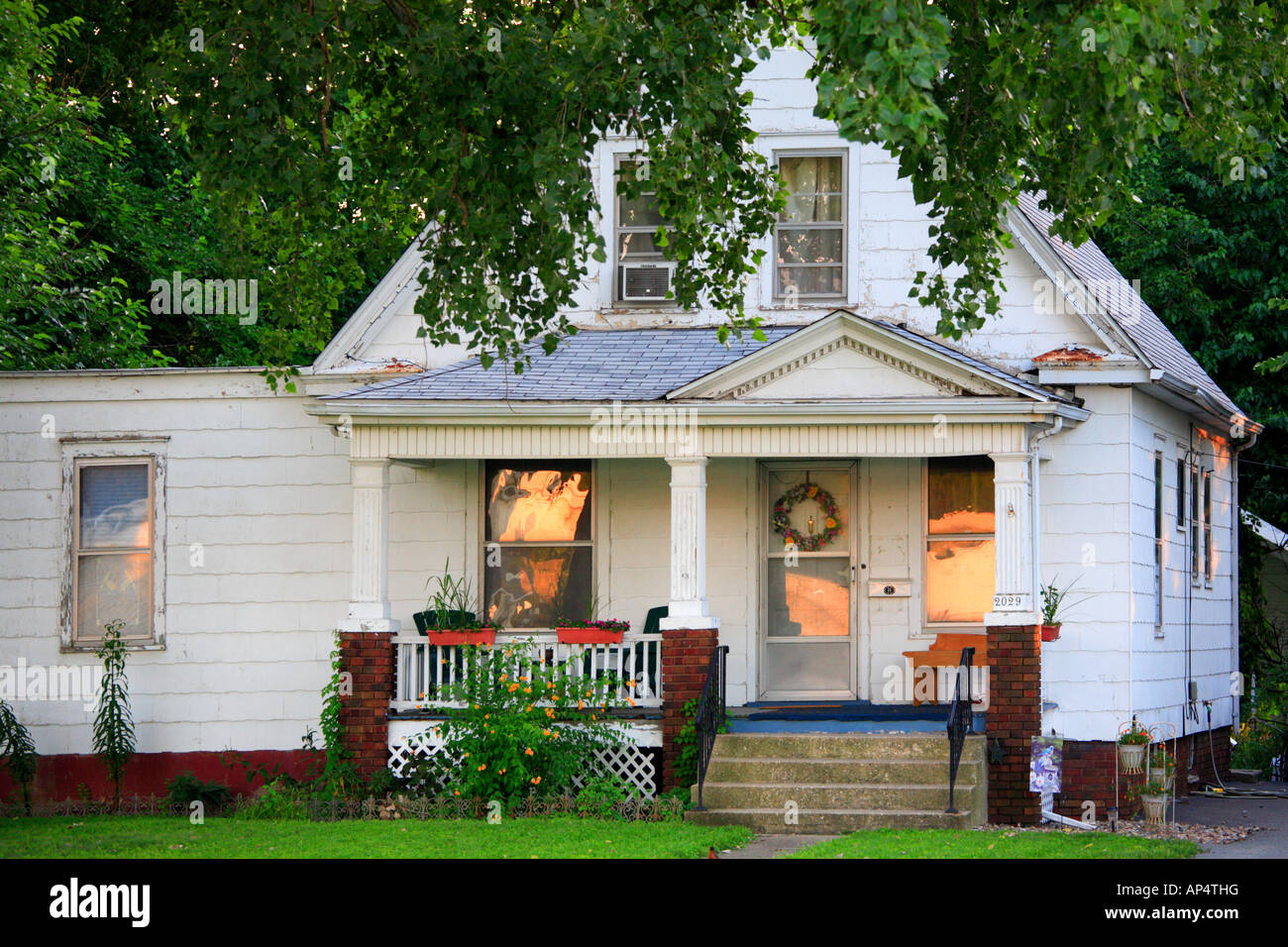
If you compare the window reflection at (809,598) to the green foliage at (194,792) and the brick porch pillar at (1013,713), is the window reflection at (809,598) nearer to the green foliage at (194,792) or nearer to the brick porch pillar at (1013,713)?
the brick porch pillar at (1013,713)

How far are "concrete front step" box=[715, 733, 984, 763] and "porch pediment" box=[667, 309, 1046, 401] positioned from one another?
281cm

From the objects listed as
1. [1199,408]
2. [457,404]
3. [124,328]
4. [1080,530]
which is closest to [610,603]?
[457,404]

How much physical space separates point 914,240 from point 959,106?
18.8 ft

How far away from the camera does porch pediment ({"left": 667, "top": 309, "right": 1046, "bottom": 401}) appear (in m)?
13.3

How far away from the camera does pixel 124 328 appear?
20406mm

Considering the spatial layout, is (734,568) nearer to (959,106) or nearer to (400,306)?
(400,306)

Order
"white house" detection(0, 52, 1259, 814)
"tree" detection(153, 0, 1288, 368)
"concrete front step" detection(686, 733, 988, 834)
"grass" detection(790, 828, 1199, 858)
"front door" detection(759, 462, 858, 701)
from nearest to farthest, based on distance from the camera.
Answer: "tree" detection(153, 0, 1288, 368), "grass" detection(790, 828, 1199, 858), "concrete front step" detection(686, 733, 988, 834), "white house" detection(0, 52, 1259, 814), "front door" detection(759, 462, 858, 701)

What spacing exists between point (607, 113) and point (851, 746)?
5.73 meters

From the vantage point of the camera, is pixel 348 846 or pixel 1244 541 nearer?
pixel 348 846

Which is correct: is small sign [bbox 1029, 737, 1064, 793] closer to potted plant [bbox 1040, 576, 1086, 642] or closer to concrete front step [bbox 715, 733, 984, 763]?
concrete front step [bbox 715, 733, 984, 763]

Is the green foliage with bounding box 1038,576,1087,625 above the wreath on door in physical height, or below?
below

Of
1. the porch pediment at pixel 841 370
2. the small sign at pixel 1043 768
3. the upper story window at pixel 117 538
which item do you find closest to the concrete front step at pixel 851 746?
the small sign at pixel 1043 768

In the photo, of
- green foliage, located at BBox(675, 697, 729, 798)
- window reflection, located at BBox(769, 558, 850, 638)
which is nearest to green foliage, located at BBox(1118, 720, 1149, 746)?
window reflection, located at BBox(769, 558, 850, 638)

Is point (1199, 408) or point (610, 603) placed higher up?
point (1199, 408)
